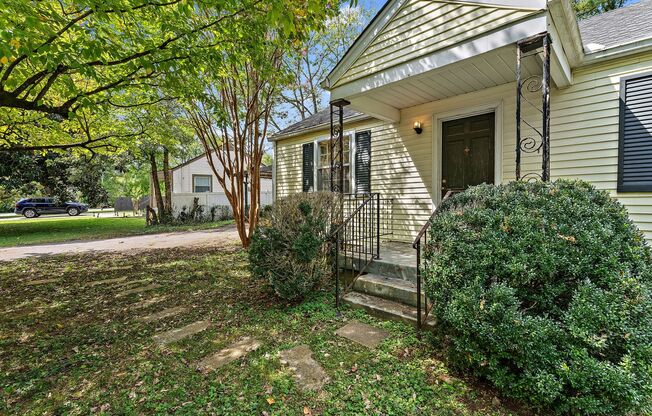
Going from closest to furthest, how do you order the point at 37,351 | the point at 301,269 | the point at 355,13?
the point at 37,351, the point at 301,269, the point at 355,13

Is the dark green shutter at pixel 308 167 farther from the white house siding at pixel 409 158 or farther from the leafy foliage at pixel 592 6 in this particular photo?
the leafy foliage at pixel 592 6

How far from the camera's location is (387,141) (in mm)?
6172

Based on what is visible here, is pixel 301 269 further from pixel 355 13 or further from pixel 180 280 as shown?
pixel 355 13

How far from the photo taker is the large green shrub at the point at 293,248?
12.0 feet

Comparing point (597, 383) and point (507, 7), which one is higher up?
point (507, 7)

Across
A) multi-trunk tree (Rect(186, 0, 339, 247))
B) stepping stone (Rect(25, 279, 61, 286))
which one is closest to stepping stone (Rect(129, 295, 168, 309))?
stepping stone (Rect(25, 279, 61, 286))

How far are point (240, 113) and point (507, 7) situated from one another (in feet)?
18.7

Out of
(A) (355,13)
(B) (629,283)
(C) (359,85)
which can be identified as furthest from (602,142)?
(A) (355,13)

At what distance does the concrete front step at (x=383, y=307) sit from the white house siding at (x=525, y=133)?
98.8 inches

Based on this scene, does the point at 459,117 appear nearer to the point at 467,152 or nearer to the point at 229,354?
the point at 467,152

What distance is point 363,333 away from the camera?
297 cm

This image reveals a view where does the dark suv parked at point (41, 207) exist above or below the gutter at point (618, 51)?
below

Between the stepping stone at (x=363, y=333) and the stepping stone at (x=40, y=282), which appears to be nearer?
the stepping stone at (x=363, y=333)

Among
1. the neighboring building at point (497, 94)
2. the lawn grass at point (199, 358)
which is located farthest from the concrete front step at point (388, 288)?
the neighboring building at point (497, 94)
